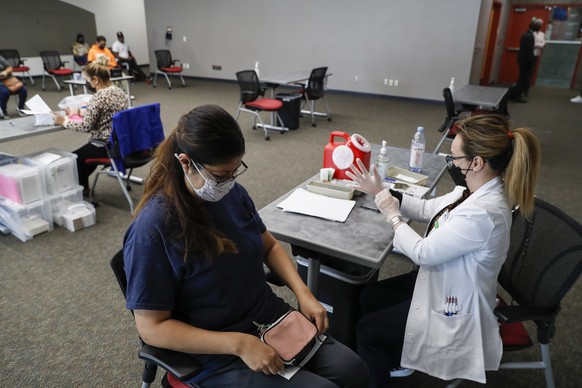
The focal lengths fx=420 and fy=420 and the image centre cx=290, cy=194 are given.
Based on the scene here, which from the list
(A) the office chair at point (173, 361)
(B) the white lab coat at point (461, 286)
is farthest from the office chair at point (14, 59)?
(B) the white lab coat at point (461, 286)

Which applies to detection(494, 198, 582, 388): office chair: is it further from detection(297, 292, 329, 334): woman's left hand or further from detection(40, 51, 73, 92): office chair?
detection(40, 51, 73, 92): office chair

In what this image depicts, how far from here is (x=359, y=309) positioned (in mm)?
1879

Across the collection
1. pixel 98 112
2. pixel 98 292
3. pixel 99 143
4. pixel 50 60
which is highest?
pixel 50 60

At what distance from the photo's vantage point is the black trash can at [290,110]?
6027 mm

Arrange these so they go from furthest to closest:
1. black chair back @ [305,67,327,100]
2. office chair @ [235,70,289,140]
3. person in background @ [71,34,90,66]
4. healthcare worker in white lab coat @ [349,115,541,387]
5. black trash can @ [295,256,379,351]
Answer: person in background @ [71,34,90,66] < black chair back @ [305,67,327,100] < office chair @ [235,70,289,140] < black trash can @ [295,256,379,351] < healthcare worker in white lab coat @ [349,115,541,387]

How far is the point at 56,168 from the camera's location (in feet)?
10.2

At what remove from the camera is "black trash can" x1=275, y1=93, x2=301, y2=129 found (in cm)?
603

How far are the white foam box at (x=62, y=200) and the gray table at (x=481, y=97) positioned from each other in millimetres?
4034

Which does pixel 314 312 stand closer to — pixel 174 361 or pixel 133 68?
pixel 174 361

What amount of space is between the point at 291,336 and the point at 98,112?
274 centimetres

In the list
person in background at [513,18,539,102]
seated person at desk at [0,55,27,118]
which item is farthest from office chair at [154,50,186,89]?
person in background at [513,18,539,102]

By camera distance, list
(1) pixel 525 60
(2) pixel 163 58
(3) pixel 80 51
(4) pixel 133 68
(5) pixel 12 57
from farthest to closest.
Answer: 1. (4) pixel 133 68
2. (3) pixel 80 51
3. (2) pixel 163 58
4. (5) pixel 12 57
5. (1) pixel 525 60

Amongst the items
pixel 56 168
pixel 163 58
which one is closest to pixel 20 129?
pixel 56 168

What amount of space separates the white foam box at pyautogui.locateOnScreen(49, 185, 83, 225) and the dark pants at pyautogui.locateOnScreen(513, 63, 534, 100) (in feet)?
28.7
